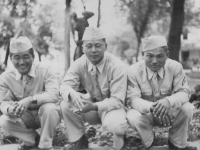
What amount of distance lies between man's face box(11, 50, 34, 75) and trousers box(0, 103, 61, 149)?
526 mm

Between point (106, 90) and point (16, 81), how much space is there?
1.18 metres

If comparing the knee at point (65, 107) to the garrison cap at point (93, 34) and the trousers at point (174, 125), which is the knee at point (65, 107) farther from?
the garrison cap at point (93, 34)

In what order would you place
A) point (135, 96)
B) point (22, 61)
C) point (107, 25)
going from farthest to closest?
point (107, 25) < point (22, 61) < point (135, 96)

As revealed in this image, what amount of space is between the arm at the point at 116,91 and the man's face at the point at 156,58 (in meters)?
0.36

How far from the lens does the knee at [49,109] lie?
3.89m

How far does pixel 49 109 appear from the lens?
3.90m

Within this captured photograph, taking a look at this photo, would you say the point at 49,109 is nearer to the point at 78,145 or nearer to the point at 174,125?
the point at 78,145

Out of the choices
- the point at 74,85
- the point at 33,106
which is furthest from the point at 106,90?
the point at 33,106

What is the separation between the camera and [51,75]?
423 centimetres

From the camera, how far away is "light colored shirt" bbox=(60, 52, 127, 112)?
3887 mm

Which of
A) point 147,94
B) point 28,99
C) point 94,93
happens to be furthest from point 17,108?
point 147,94

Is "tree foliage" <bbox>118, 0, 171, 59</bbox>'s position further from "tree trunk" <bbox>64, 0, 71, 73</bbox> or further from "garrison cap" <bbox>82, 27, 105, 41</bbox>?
"garrison cap" <bbox>82, 27, 105, 41</bbox>

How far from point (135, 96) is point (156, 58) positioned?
52cm

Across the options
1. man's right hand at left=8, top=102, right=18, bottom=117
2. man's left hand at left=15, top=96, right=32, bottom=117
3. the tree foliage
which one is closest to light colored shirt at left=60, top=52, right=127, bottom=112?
man's left hand at left=15, top=96, right=32, bottom=117
